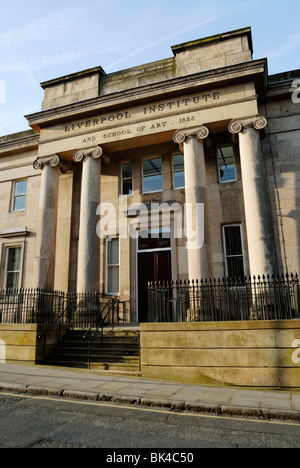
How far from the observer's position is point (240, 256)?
13023 mm

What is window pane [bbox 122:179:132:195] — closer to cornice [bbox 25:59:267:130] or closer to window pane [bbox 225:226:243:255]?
cornice [bbox 25:59:267:130]

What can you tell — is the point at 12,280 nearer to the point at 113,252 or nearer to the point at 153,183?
the point at 113,252

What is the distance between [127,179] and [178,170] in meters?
2.47

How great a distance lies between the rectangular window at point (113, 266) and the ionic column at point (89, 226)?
1640 mm

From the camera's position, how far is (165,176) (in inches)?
585

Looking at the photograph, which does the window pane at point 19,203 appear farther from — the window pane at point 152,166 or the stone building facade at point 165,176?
the window pane at point 152,166

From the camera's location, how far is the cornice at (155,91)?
12.3m

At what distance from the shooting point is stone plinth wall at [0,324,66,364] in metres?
10.4

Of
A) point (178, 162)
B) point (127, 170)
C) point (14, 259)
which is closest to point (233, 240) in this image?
point (178, 162)

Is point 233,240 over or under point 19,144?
under

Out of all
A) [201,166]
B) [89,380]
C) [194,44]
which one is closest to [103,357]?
[89,380]

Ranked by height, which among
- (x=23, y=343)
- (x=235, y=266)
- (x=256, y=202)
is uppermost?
(x=256, y=202)

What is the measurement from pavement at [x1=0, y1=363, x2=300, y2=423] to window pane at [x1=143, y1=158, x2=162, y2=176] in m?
9.32
